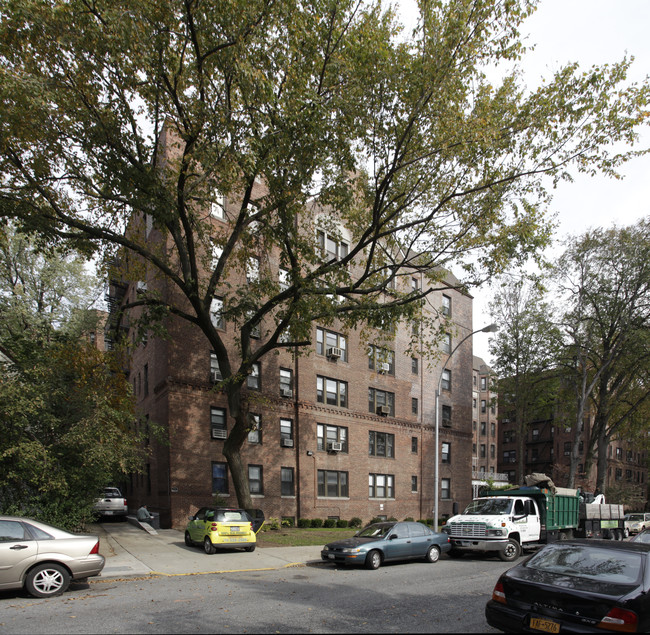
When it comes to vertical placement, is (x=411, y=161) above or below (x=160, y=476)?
above

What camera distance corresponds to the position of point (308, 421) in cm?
2864

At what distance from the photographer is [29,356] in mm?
16750

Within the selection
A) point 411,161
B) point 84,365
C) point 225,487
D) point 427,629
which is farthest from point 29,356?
point 427,629

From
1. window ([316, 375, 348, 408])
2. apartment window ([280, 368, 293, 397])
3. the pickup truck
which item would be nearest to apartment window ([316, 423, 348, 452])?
window ([316, 375, 348, 408])

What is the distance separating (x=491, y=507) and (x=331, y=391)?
45.3 ft

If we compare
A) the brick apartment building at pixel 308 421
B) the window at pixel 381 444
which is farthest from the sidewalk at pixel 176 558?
the window at pixel 381 444

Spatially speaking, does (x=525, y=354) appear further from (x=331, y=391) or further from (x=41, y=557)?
(x=41, y=557)

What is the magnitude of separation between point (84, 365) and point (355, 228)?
10670 millimetres

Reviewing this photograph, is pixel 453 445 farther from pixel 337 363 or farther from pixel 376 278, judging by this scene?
pixel 376 278

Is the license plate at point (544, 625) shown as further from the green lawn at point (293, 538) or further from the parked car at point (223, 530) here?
the green lawn at point (293, 538)

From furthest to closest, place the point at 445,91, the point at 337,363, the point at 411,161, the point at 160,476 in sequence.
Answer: the point at 337,363 → the point at 160,476 → the point at 411,161 → the point at 445,91

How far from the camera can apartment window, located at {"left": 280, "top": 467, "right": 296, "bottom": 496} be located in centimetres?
2716

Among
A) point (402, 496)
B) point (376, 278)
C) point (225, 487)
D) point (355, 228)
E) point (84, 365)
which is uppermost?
point (355, 228)

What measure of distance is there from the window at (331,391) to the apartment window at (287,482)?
13.9 feet
